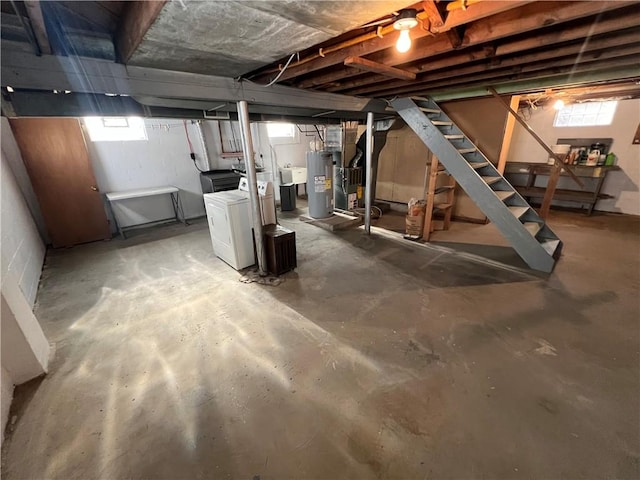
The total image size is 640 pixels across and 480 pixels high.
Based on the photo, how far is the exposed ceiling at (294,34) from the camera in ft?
3.96

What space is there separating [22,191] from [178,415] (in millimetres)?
4427

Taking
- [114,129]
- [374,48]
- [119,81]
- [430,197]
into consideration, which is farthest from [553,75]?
[114,129]

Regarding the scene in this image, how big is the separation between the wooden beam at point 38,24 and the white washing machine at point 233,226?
1712 millimetres

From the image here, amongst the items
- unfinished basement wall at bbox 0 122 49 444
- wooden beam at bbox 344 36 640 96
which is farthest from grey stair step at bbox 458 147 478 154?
unfinished basement wall at bbox 0 122 49 444

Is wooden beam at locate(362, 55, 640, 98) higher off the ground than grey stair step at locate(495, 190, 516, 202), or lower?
higher

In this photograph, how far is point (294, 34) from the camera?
141 cm

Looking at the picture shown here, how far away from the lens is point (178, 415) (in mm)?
1567

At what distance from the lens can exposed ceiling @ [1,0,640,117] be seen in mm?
1208

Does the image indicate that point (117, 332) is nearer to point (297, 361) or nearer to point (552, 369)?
point (297, 361)

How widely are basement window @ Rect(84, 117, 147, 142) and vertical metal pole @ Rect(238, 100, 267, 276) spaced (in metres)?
3.25

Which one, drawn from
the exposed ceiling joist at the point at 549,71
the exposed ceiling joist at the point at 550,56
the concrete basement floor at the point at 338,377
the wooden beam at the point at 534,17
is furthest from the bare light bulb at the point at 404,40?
the concrete basement floor at the point at 338,377

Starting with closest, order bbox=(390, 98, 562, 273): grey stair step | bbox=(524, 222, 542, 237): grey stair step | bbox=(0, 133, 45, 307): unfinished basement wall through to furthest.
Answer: bbox=(0, 133, 45, 307): unfinished basement wall < bbox=(390, 98, 562, 273): grey stair step < bbox=(524, 222, 542, 237): grey stair step

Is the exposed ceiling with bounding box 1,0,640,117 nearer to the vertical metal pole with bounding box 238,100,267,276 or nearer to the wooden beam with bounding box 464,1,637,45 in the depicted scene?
the wooden beam with bounding box 464,1,637,45

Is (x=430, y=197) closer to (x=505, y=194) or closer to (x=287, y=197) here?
(x=505, y=194)
